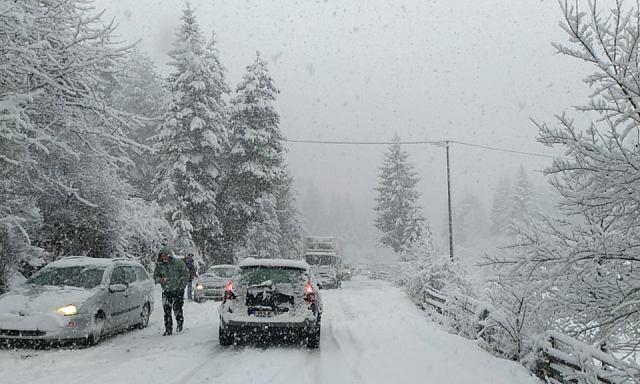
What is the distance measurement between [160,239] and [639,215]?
16.6 m

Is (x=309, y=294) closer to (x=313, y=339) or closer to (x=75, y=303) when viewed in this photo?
(x=313, y=339)

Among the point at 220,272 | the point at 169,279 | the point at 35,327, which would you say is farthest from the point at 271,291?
the point at 220,272

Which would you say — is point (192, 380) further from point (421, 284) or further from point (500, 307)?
point (421, 284)

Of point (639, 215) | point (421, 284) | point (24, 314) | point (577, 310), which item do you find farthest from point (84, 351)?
point (421, 284)

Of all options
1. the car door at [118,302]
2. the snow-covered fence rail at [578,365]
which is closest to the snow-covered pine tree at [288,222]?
the car door at [118,302]

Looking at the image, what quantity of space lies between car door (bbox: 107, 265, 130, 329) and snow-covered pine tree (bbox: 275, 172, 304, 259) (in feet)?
136

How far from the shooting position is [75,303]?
958cm

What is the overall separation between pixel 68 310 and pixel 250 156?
27316mm

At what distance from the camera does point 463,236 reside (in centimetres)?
10069

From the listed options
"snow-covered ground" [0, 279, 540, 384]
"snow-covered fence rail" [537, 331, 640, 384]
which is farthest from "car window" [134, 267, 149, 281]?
"snow-covered fence rail" [537, 331, 640, 384]

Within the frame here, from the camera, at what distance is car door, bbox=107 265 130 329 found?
35.1ft

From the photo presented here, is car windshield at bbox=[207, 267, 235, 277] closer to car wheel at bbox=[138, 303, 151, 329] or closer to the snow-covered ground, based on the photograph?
car wheel at bbox=[138, 303, 151, 329]

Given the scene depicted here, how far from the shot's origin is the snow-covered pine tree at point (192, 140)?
30156 millimetres

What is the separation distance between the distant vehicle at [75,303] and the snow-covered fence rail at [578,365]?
7.59 m
